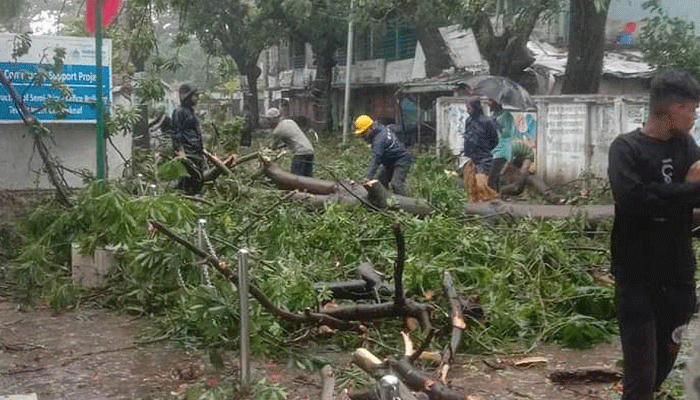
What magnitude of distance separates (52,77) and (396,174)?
3.89 metres

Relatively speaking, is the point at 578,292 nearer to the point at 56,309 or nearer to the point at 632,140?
the point at 632,140

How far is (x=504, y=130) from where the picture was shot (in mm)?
14305

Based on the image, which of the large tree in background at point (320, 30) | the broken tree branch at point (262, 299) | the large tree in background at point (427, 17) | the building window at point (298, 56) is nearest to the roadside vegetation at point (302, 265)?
the broken tree branch at point (262, 299)

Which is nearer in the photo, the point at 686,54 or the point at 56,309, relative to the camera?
the point at 56,309

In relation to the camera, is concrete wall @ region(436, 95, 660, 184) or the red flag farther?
concrete wall @ region(436, 95, 660, 184)

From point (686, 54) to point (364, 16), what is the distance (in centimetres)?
642

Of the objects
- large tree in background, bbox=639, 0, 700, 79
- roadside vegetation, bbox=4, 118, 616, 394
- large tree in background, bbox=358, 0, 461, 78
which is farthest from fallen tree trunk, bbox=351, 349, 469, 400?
large tree in background, bbox=639, 0, 700, 79

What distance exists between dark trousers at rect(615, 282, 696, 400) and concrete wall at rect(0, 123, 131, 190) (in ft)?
24.8

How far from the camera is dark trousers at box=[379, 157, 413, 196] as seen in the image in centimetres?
1165

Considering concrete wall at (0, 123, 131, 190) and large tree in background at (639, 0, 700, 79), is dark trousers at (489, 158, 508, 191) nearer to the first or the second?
concrete wall at (0, 123, 131, 190)

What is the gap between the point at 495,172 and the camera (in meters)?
14.0

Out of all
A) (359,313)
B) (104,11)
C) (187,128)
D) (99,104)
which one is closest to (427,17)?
(187,128)

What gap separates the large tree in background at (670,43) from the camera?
19438mm

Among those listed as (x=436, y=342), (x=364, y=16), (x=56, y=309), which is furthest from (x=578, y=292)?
(x=364, y=16)
